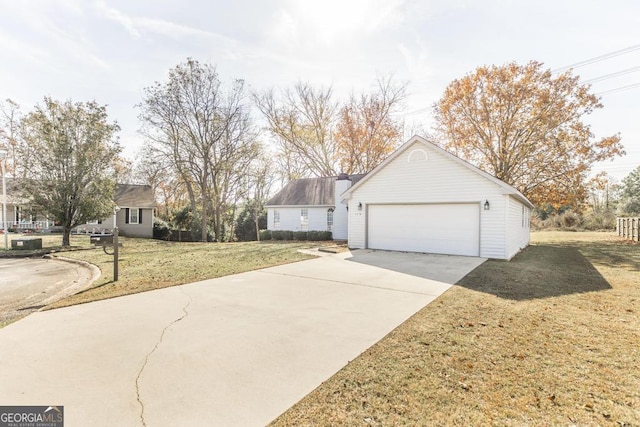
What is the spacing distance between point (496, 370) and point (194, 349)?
3.52m

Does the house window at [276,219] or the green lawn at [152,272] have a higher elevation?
the house window at [276,219]

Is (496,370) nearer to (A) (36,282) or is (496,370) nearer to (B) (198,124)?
(A) (36,282)

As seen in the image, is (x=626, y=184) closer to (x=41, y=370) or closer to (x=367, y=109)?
(x=367, y=109)

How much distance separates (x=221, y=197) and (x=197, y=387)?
24984mm

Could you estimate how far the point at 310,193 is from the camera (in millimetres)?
23078

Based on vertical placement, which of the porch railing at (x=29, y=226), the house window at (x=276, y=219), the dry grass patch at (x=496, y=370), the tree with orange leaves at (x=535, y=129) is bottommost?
the dry grass patch at (x=496, y=370)

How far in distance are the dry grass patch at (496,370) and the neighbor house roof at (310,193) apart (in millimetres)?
16398

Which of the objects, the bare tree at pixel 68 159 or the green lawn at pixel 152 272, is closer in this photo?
the green lawn at pixel 152 272

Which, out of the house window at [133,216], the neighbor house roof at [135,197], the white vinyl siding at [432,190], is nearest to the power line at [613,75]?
the white vinyl siding at [432,190]

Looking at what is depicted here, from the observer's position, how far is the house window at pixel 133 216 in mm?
25219

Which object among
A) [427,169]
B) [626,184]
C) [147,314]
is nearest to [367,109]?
[427,169]

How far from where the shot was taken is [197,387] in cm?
288

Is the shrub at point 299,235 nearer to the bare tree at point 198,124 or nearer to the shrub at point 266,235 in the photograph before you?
the shrub at point 266,235
